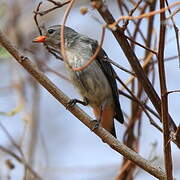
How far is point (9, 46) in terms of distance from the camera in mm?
2064

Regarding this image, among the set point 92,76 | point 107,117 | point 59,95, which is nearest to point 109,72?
point 92,76

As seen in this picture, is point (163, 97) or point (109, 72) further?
point (109, 72)

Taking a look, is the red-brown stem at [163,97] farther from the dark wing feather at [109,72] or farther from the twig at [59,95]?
the dark wing feather at [109,72]

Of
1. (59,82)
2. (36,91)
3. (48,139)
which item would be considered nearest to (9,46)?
(36,91)

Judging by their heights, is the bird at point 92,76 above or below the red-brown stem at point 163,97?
above

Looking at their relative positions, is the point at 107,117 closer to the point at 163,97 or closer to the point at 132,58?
the point at 132,58

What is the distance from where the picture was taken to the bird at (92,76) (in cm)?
310

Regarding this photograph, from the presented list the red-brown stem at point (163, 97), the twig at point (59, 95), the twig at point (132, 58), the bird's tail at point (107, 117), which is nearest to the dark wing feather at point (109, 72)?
the bird's tail at point (107, 117)

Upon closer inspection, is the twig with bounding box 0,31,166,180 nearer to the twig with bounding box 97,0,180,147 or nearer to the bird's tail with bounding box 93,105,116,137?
the twig with bounding box 97,0,180,147

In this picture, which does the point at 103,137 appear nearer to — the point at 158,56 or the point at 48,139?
the point at 158,56

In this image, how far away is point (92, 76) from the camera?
313 cm

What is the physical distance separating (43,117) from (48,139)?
21.1 inches

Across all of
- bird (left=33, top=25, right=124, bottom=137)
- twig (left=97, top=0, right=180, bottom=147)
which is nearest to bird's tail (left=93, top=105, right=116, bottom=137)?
bird (left=33, top=25, right=124, bottom=137)

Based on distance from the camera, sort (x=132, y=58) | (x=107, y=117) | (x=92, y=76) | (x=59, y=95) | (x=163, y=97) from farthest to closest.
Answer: (x=107, y=117) < (x=92, y=76) < (x=59, y=95) < (x=132, y=58) < (x=163, y=97)
